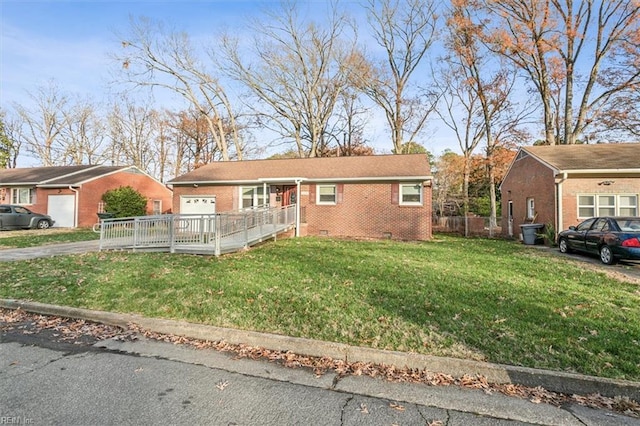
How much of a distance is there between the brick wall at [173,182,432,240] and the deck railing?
506 cm

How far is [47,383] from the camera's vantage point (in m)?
3.27

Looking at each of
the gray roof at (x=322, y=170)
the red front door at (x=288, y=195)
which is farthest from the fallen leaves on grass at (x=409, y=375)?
the red front door at (x=288, y=195)

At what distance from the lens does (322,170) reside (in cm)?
1761

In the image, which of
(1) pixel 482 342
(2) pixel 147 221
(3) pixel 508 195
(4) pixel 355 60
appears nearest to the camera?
(1) pixel 482 342

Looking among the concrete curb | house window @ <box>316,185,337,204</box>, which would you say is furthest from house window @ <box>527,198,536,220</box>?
the concrete curb

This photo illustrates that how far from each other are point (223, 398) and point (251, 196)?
15.3m

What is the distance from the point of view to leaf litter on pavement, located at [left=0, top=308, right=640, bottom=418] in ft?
10.1

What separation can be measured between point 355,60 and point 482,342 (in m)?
29.2

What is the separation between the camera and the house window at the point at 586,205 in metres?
14.2

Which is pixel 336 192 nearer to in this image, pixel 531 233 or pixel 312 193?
pixel 312 193

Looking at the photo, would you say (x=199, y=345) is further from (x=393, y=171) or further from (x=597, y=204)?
(x=597, y=204)

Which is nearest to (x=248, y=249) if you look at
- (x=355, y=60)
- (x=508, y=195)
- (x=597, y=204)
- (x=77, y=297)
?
(x=77, y=297)

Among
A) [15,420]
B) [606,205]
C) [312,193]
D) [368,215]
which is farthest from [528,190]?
[15,420]

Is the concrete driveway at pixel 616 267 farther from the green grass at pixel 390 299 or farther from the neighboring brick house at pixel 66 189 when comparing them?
the neighboring brick house at pixel 66 189
